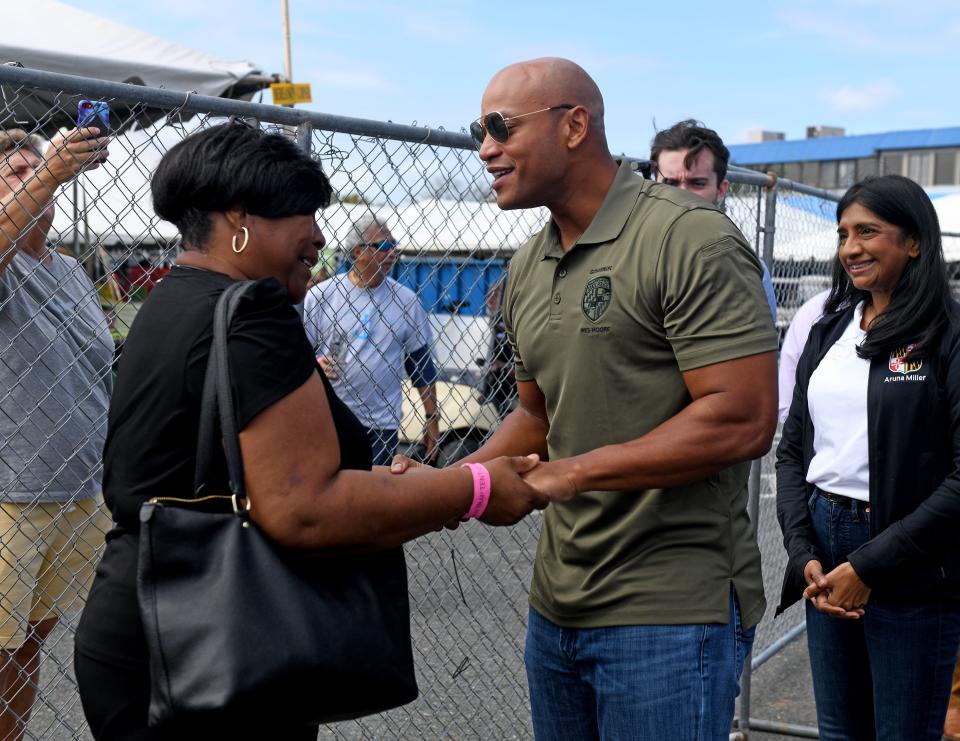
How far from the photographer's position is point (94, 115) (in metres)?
2.45

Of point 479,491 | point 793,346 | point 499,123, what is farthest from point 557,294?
point 793,346

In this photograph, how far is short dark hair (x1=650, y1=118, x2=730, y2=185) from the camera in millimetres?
3883

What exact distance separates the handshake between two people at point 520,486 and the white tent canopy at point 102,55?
Result: 17.1ft

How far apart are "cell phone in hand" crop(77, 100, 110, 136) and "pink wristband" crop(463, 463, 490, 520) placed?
1237 millimetres

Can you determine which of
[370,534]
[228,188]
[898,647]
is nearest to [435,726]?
[898,647]

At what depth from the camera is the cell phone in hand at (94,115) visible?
2.45 metres

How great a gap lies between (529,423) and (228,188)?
108 centimetres

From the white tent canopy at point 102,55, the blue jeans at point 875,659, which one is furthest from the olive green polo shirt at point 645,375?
the white tent canopy at point 102,55

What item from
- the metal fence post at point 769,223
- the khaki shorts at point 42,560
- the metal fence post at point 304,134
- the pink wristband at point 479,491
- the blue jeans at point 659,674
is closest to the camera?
the pink wristband at point 479,491

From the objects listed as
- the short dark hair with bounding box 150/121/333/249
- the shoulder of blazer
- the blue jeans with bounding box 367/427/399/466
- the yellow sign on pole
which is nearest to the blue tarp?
the yellow sign on pole

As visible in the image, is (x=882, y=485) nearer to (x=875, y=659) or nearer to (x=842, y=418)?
(x=842, y=418)

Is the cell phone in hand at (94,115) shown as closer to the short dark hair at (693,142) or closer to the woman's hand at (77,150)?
the woman's hand at (77,150)

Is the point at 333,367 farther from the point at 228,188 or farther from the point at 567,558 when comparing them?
the point at 228,188

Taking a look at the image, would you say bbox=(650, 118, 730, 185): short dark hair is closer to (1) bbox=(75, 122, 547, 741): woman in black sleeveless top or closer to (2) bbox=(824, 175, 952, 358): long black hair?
(2) bbox=(824, 175, 952, 358): long black hair
